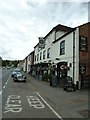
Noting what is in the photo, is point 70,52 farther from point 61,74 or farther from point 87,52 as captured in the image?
point 61,74

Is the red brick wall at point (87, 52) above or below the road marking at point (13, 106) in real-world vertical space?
above

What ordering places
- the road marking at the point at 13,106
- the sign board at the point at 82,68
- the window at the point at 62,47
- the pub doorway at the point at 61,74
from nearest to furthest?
the road marking at the point at 13,106 < the sign board at the point at 82,68 < the pub doorway at the point at 61,74 < the window at the point at 62,47

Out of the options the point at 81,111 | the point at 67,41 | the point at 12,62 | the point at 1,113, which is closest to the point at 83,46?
the point at 67,41

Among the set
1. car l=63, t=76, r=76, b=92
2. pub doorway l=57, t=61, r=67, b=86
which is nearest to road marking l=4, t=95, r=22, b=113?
car l=63, t=76, r=76, b=92

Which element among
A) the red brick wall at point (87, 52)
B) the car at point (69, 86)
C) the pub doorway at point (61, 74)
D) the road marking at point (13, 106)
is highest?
the red brick wall at point (87, 52)

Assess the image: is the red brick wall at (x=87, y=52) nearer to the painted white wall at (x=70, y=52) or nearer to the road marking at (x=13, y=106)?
the painted white wall at (x=70, y=52)

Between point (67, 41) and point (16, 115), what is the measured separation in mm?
18276

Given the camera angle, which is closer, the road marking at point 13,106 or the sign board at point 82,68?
the road marking at point 13,106

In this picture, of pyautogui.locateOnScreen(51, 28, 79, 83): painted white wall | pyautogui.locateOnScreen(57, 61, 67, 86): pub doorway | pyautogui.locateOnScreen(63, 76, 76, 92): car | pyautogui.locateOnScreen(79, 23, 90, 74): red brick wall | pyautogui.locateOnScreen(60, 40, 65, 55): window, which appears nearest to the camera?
pyautogui.locateOnScreen(63, 76, 76, 92): car

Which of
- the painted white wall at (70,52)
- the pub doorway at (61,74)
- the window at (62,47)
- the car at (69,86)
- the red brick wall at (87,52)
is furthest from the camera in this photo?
the window at (62,47)

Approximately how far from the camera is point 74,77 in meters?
24.6

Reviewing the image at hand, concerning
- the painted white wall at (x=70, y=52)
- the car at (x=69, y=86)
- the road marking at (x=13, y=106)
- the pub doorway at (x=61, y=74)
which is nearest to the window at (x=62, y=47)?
the painted white wall at (x=70, y=52)

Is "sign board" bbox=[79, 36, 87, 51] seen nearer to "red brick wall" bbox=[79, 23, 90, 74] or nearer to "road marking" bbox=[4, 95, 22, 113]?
"red brick wall" bbox=[79, 23, 90, 74]

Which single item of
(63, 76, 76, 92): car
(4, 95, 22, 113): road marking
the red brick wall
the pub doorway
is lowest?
(4, 95, 22, 113): road marking
